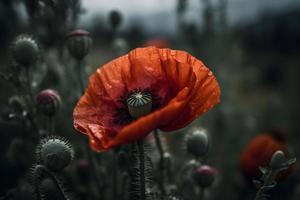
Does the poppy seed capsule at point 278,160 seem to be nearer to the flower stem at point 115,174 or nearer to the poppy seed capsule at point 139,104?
the poppy seed capsule at point 139,104

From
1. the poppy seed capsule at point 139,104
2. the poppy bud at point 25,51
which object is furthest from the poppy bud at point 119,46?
the poppy seed capsule at point 139,104

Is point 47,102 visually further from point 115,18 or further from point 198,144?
point 115,18

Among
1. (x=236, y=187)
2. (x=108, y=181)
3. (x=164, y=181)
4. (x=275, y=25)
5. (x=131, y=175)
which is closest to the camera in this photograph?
(x=131, y=175)

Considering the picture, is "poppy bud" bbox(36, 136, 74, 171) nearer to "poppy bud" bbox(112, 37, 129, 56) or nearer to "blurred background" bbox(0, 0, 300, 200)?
"blurred background" bbox(0, 0, 300, 200)

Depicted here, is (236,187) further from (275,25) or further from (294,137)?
(275,25)

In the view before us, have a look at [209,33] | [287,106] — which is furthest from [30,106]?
[287,106]

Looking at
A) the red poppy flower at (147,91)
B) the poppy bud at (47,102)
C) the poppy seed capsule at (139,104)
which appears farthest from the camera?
the poppy bud at (47,102)
